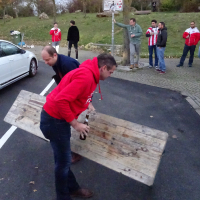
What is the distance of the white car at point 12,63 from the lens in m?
6.48

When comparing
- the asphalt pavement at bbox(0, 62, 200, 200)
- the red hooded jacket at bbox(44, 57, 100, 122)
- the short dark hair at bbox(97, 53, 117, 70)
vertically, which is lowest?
the asphalt pavement at bbox(0, 62, 200, 200)

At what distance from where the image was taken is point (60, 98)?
6.19 feet

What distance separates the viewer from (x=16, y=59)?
23.2 feet

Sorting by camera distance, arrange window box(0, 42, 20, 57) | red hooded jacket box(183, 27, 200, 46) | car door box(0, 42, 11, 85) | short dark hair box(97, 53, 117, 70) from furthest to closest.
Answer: red hooded jacket box(183, 27, 200, 46), window box(0, 42, 20, 57), car door box(0, 42, 11, 85), short dark hair box(97, 53, 117, 70)

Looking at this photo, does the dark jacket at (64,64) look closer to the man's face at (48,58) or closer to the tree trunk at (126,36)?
the man's face at (48,58)

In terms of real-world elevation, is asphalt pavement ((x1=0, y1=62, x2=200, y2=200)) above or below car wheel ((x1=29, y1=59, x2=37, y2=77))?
below

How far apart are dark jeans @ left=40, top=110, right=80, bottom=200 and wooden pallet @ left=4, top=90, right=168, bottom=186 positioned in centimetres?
49

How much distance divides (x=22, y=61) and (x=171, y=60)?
755 centimetres

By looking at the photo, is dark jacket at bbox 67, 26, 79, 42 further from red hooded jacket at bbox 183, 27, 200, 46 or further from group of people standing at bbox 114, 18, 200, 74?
red hooded jacket at bbox 183, 27, 200, 46

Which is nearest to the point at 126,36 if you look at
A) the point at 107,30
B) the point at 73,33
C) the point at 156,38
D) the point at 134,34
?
the point at 134,34

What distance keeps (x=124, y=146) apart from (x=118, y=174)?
2.97ft

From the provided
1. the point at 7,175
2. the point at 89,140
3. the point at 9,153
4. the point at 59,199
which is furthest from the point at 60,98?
the point at 9,153

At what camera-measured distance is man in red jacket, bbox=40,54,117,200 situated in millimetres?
1902

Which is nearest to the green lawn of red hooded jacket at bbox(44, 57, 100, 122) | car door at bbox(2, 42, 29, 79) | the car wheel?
the car wheel
